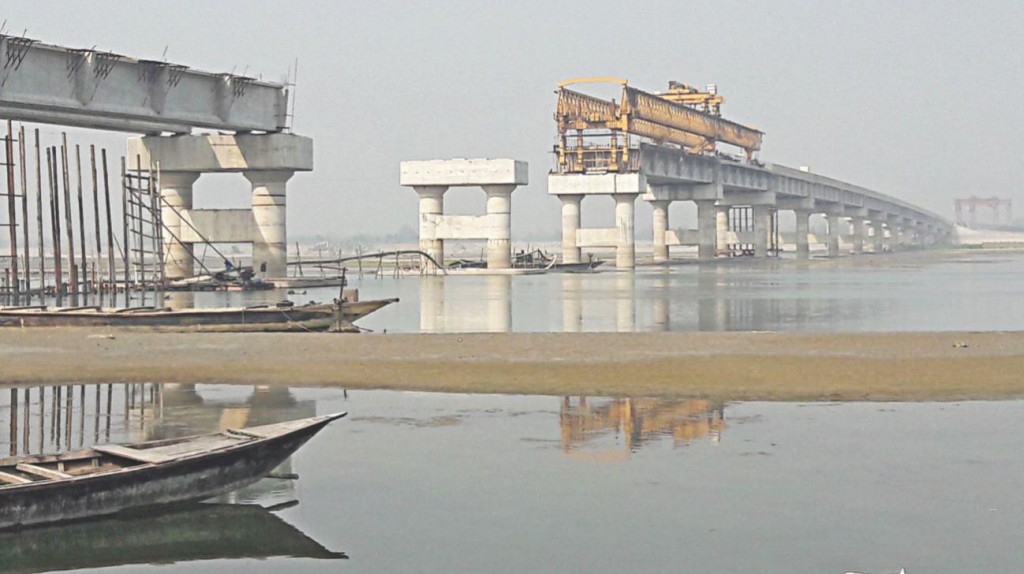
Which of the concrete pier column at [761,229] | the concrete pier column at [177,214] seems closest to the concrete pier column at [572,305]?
the concrete pier column at [177,214]

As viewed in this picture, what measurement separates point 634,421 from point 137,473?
395 inches

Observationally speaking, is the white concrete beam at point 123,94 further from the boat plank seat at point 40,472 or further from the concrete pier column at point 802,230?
the concrete pier column at point 802,230

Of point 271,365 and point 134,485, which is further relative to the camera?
point 271,365

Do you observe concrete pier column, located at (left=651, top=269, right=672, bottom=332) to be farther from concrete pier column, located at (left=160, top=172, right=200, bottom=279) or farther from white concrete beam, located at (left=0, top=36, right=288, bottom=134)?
concrete pier column, located at (left=160, top=172, right=200, bottom=279)

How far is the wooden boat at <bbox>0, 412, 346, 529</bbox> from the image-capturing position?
1725 cm

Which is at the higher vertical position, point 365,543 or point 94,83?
point 94,83

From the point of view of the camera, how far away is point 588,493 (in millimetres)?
19438

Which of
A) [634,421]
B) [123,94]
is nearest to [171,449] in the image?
[634,421]

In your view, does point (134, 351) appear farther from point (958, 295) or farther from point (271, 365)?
point (958, 295)

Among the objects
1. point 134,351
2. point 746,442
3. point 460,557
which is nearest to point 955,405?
point 746,442

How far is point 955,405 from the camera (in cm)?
2717

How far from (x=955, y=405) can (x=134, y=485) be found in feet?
52.2

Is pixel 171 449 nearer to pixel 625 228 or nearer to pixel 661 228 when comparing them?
pixel 625 228

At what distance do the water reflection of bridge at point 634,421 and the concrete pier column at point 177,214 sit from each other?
187 ft
